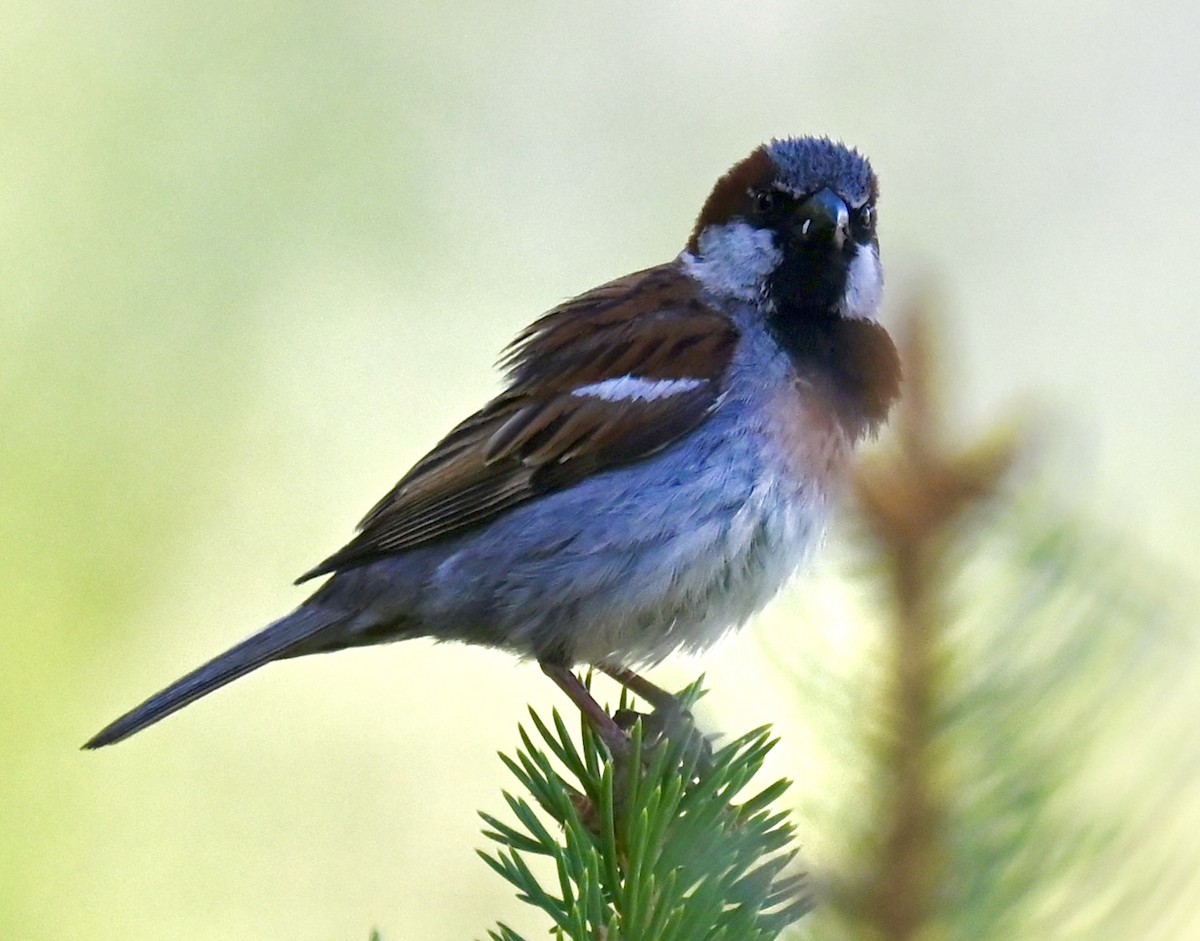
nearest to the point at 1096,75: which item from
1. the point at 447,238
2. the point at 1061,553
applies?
the point at 447,238

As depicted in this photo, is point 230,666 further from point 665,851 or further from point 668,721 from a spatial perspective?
point 665,851

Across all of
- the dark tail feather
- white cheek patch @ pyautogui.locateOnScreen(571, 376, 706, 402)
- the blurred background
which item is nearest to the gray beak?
white cheek patch @ pyautogui.locateOnScreen(571, 376, 706, 402)

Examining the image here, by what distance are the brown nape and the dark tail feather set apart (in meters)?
0.99

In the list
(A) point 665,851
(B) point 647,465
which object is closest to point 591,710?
(B) point 647,465

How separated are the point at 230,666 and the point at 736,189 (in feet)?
4.00

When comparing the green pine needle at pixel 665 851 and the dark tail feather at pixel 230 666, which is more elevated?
the dark tail feather at pixel 230 666

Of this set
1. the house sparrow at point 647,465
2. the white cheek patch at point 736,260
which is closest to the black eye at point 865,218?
the house sparrow at point 647,465

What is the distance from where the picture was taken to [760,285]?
246cm

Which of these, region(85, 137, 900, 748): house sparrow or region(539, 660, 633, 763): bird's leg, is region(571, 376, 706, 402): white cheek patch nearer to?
region(85, 137, 900, 748): house sparrow

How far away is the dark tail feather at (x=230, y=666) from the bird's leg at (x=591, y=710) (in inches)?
15.9

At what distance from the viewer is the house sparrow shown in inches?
84.4

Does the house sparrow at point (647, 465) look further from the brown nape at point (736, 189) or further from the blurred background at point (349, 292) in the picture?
the blurred background at point (349, 292)

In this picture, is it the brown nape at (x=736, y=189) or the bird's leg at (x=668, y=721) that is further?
the brown nape at (x=736, y=189)

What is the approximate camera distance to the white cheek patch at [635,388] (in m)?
2.27
